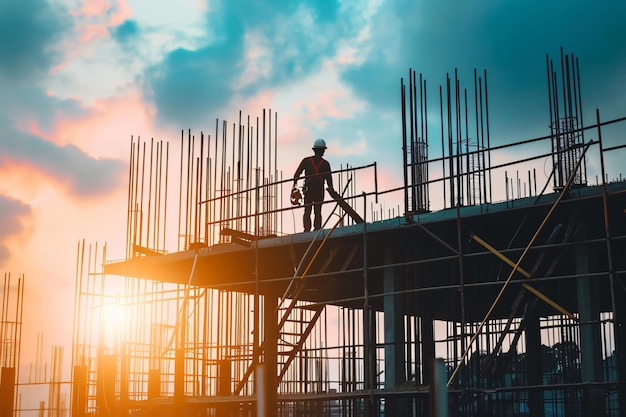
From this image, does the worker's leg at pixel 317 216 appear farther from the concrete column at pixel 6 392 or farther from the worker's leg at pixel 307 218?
the concrete column at pixel 6 392

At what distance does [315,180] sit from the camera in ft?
71.0

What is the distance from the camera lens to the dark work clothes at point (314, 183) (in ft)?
70.3

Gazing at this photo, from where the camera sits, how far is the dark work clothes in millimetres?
21422

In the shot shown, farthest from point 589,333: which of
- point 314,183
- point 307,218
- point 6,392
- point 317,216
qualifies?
point 6,392

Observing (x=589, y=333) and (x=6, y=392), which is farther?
(x=6, y=392)

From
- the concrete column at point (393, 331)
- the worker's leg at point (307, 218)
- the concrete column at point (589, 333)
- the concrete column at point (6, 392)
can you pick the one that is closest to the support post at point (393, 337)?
the concrete column at point (393, 331)

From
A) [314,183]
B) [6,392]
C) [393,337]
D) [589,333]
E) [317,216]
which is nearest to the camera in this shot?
[589,333]

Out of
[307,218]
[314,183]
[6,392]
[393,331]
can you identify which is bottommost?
[6,392]

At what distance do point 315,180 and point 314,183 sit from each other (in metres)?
0.08

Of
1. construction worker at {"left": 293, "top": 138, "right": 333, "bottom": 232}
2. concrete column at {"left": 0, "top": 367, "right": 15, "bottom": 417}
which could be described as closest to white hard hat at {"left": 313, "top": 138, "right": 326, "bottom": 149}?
construction worker at {"left": 293, "top": 138, "right": 333, "bottom": 232}

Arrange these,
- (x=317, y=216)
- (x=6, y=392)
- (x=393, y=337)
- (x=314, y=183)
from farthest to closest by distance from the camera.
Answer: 1. (x=6, y=392)
2. (x=314, y=183)
3. (x=317, y=216)
4. (x=393, y=337)

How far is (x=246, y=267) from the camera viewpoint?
24.2 meters

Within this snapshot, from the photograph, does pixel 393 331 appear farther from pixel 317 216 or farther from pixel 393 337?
pixel 317 216

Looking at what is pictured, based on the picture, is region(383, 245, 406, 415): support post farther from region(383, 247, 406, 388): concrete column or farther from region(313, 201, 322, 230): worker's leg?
region(313, 201, 322, 230): worker's leg
